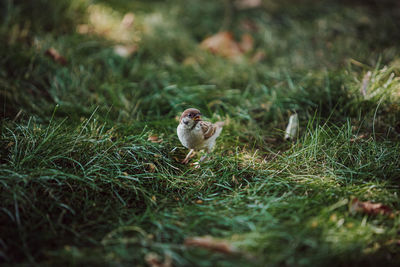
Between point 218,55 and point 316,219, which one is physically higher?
point 218,55

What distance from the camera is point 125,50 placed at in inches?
185

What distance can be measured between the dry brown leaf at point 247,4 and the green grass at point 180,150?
1.31 metres

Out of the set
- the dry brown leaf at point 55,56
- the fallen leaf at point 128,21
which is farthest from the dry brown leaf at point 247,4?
the dry brown leaf at point 55,56

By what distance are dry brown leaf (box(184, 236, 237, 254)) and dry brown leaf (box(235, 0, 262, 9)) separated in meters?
5.29

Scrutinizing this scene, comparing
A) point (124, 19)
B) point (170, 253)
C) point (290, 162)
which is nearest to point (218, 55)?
point (124, 19)

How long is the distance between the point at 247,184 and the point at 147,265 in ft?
3.62

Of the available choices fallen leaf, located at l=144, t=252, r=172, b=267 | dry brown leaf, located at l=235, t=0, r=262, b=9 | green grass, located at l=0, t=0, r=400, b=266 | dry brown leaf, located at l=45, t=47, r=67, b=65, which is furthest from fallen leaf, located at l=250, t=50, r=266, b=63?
fallen leaf, located at l=144, t=252, r=172, b=267

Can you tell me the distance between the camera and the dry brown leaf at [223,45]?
5.25 m

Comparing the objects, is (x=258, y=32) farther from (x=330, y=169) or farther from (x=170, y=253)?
(x=170, y=253)

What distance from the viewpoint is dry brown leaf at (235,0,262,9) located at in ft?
19.7

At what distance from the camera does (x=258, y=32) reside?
19.1 ft

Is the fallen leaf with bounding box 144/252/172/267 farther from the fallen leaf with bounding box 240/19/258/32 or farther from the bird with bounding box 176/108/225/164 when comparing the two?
the fallen leaf with bounding box 240/19/258/32

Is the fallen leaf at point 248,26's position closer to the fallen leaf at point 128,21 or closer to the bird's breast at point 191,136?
the fallen leaf at point 128,21

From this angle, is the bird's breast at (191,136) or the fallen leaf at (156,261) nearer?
the fallen leaf at (156,261)
